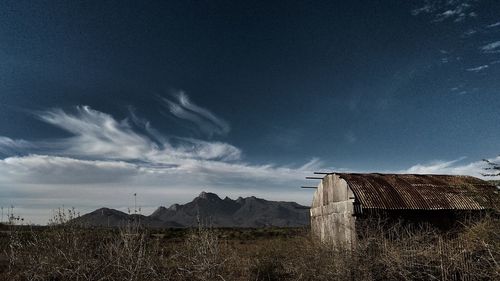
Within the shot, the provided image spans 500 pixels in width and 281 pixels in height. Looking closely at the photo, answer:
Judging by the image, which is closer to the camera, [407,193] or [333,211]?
[407,193]

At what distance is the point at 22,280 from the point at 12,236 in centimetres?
146

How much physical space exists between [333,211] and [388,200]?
2.89 metres

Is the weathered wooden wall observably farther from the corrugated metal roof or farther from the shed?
the corrugated metal roof

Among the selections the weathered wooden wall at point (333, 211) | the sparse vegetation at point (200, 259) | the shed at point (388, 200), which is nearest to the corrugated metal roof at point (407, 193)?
the shed at point (388, 200)

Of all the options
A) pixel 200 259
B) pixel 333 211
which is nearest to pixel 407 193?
pixel 333 211

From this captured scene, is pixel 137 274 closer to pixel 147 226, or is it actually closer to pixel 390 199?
pixel 147 226

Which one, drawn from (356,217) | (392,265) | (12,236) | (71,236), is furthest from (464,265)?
(12,236)

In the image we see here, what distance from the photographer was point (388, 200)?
57.0 feet

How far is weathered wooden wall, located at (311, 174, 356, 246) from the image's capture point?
17.1 metres

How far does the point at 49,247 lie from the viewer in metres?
10.5

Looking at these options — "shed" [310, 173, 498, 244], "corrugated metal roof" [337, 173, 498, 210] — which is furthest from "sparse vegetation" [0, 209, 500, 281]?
"corrugated metal roof" [337, 173, 498, 210]

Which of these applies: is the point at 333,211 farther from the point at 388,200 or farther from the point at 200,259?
the point at 200,259

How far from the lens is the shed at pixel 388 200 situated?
1689 cm

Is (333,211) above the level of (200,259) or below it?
above
